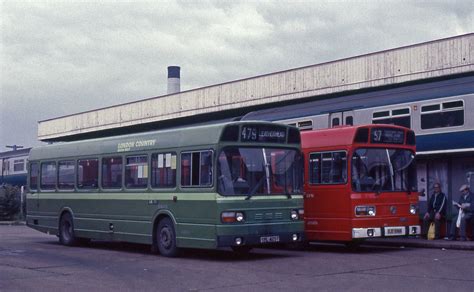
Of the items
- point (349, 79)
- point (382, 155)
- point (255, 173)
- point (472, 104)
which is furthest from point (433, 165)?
point (349, 79)

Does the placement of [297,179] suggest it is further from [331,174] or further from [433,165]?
[433,165]

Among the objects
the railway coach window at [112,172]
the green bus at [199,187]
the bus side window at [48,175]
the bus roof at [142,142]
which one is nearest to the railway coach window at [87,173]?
the green bus at [199,187]

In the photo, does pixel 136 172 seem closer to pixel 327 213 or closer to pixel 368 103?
pixel 327 213

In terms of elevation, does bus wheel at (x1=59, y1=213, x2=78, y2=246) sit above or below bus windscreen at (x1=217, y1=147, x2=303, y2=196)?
below

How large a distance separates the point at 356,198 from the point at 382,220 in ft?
2.93

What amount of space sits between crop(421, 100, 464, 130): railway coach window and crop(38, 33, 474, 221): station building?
0.03 meters

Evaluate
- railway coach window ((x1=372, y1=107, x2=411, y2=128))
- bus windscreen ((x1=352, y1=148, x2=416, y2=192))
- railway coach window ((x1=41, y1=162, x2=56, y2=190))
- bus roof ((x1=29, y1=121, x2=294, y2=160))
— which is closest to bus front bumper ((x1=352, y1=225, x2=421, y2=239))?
bus windscreen ((x1=352, y1=148, x2=416, y2=192))

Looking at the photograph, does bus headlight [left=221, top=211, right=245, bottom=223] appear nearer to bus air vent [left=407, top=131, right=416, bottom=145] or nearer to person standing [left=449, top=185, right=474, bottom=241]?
bus air vent [left=407, top=131, right=416, bottom=145]

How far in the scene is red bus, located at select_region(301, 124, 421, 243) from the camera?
17.4 meters

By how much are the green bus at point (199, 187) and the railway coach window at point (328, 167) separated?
1.25m

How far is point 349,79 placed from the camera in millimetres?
32750

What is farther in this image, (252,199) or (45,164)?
(45,164)

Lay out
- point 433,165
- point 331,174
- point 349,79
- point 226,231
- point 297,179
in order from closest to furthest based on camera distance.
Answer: point 226,231 < point 297,179 < point 331,174 < point 433,165 < point 349,79

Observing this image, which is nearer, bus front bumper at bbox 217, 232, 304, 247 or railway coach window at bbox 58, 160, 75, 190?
bus front bumper at bbox 217, 232, 304, 247
